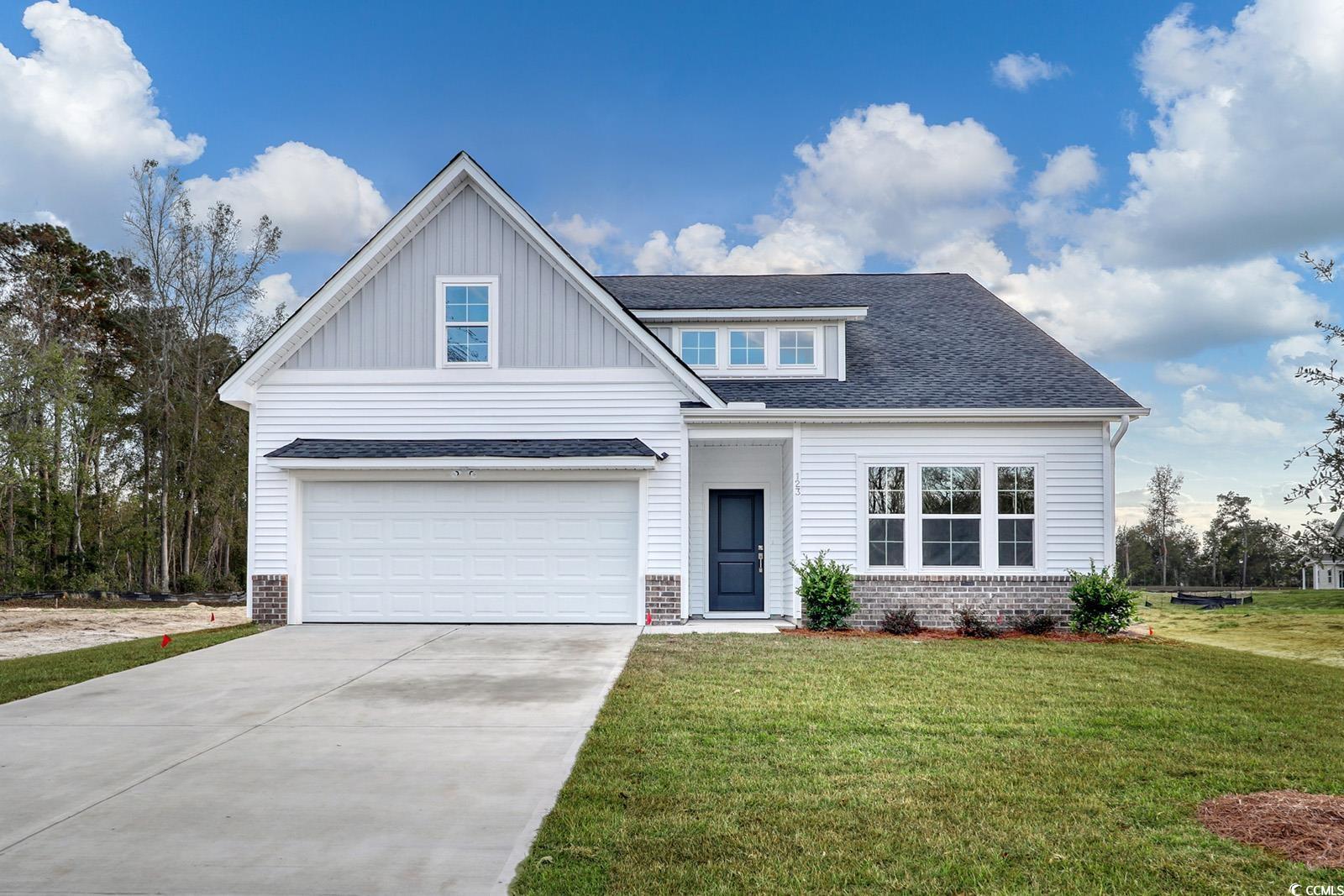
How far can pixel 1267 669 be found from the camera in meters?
11.3

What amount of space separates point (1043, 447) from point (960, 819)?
11.0m

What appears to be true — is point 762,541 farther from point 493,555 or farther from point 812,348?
point 493,555

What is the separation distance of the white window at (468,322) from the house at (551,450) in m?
0.03

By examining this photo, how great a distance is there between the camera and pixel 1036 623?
14828 millimetres

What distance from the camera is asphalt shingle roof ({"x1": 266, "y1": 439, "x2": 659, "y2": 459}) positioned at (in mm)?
14742

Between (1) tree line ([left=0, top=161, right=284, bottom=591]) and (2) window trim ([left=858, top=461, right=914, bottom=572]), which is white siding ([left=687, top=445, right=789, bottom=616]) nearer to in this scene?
(2) window trim ([left=858, top=461, right=914, bottom=572])

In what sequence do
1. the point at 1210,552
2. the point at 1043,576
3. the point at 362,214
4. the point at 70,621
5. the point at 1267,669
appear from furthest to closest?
1. the point at 1210,552
2. the point at 362,214
3. the point at 70,621
4. the point at 1043,576
5. the point at 1267,669

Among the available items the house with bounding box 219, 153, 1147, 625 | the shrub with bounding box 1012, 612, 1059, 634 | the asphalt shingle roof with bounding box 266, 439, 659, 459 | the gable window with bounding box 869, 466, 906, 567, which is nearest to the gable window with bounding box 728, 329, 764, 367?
the house with bounding box 219, 153, 1147, 625

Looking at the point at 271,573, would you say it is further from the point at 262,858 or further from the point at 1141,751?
the point at 1141,751

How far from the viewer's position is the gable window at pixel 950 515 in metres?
15.2

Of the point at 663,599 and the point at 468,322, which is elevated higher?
the point at 468,322

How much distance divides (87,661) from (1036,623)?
13.0 metres

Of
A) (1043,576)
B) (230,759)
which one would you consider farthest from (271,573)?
(1043,576)

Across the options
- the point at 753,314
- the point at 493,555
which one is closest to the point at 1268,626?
the point at 753,314
